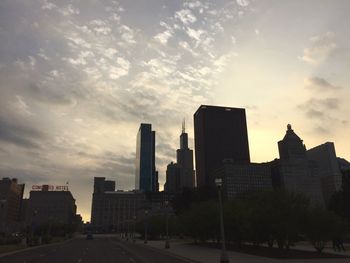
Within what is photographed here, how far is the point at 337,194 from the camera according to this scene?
73.0 meters

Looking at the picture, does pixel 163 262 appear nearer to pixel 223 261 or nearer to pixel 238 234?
pixel 223 261

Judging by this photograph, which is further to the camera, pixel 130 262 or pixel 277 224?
pixel 277 224

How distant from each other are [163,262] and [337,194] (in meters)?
54.2

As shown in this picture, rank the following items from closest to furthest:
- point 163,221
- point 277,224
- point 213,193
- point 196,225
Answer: point 277,224 → point 196,225 → point 163,221 → point 213,193

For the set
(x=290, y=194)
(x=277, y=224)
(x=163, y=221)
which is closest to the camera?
(x=277, y=224)

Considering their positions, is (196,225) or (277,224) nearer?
(277,224)

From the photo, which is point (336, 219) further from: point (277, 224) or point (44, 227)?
point (44, 227)

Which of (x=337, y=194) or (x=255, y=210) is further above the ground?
(x=337, y=194)

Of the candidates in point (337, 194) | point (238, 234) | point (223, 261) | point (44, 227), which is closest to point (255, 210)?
point (238, 234)

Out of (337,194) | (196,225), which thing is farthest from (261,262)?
(337,194)

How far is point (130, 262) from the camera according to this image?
3017 centimetres

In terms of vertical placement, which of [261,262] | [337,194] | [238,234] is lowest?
[261,262]

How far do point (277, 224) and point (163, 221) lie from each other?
69047 millimetres

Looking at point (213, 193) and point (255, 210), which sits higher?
point (213, 193)
